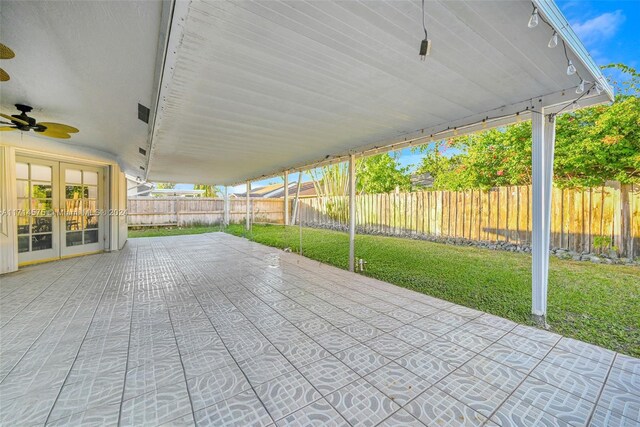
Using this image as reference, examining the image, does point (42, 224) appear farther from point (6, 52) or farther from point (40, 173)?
point (6, 52)

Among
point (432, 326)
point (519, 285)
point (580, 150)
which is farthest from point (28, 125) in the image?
point (580, 150)

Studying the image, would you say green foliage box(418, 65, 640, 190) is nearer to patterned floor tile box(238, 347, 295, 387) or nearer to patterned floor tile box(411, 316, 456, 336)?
patterned floor tile box(411, 316, 456, 336)

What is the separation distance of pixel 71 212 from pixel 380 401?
7154 millimetres

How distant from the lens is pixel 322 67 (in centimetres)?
206

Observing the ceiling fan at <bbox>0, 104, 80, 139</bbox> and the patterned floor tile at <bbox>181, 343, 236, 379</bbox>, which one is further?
the ceiling fan at <bbox>0, 104, 80, 139</bbox>

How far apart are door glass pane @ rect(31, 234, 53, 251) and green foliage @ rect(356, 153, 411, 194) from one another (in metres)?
10.4

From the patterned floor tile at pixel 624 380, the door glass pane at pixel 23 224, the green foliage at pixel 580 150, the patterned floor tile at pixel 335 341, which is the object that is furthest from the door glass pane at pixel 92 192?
the green foliage at pixel 580 150

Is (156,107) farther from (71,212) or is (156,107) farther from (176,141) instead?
(71,212)

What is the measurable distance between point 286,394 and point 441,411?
916 mm

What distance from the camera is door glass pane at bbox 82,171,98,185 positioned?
5993mm

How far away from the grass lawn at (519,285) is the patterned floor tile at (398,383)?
5.33 feet

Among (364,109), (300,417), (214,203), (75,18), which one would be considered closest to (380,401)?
(300,417)

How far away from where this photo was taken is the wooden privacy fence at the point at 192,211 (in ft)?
37.5

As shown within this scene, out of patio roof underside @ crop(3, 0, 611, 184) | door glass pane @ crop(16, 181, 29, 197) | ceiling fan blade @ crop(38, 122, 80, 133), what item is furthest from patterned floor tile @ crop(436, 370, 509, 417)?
door glass pane @ crop(16, 181, 29, 197)
